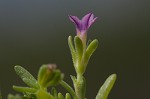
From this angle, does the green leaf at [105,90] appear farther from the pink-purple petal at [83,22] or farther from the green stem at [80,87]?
the pink-purple petal at [83,22]

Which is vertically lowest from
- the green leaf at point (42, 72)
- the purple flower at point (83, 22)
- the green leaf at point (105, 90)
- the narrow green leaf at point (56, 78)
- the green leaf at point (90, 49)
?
the green leaf at point (105, 90)

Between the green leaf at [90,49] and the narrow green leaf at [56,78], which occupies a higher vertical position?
the green leaf at [90,49]

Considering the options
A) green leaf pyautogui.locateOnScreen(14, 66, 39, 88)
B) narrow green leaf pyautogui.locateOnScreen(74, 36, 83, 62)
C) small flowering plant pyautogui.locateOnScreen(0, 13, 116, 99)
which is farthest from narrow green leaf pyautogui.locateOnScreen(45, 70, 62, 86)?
narrow green leaf pyautogui.locateOnScreen(74, 36, 83, 62)

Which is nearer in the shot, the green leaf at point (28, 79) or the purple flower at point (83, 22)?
the green leaf at point (28, 79)

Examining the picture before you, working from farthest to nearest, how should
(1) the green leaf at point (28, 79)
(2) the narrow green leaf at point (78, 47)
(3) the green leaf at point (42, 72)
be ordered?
(2) the narrow green leaf at point (78, 47) < (1) the green leaf at point (28, 79) < (3) the green leaf at point (42, 72)

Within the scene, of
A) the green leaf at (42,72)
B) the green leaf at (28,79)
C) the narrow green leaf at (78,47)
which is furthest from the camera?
the narrow green leaf at (78,47)

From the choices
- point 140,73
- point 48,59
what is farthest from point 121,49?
point 48,59

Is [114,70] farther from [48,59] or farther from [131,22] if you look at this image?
[131,22]

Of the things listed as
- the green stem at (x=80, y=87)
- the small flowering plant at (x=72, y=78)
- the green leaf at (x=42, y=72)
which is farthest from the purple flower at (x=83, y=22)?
the green leaf at (x=42, y=72)

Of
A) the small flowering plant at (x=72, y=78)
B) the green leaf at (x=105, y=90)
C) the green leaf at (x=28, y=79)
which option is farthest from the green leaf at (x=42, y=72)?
the green leaf at (x=105, y=90)

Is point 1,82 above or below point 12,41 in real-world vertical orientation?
below
